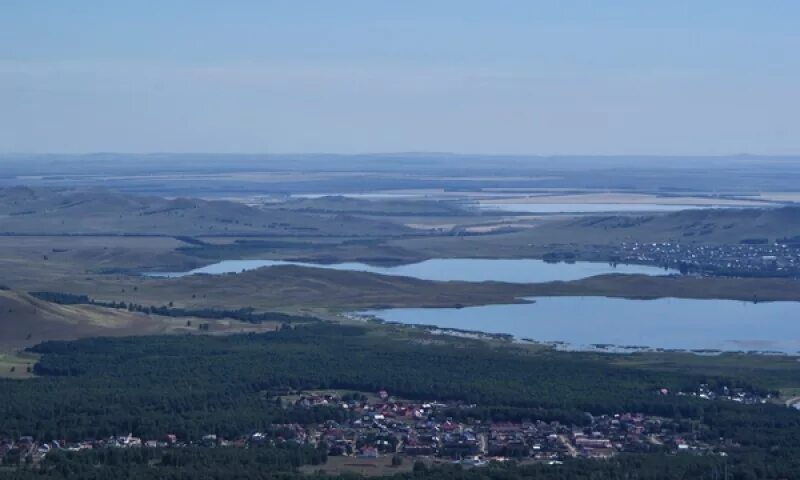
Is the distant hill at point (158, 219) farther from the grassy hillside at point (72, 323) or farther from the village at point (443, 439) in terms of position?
the village at point (443, 439)

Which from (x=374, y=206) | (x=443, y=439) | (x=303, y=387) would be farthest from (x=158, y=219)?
(x=443, y=439)

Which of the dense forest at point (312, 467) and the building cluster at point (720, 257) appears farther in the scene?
the building cluster at point (720, 257)

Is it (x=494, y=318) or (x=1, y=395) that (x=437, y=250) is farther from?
(x=1, y=395)

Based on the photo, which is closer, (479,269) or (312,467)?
(312,467)

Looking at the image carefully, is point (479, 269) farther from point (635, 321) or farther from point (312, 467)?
point (312, 467)

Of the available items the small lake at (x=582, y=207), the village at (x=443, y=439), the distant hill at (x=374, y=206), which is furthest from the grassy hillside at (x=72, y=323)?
the small lake at (x=582, y=207)

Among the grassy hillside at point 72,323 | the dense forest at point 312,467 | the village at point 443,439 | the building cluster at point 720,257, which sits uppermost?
the dense forest at point 312,467

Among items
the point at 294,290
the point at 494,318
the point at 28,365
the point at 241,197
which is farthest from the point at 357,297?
the point at 241,197
